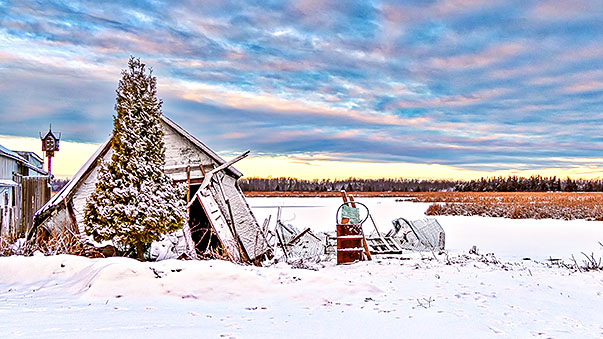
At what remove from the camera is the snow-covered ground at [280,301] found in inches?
206

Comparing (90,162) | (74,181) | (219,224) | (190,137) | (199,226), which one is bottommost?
(199,226)

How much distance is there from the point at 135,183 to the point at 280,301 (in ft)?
12.1

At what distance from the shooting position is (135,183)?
344 inches

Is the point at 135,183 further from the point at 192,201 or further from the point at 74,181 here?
the point at 74,181

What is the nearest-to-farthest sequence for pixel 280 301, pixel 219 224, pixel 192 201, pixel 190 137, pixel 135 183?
pixel 280 301
pixel 135 183
pixel 192 201
pixel 219 224
pixel 190 137

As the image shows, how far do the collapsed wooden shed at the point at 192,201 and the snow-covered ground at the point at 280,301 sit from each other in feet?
7.52

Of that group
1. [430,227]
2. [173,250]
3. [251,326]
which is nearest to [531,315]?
[251,326]

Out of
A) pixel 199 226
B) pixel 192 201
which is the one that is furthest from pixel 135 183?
pixel 199 226

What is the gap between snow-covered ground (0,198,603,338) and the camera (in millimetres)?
5230

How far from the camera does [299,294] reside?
22.4 feet

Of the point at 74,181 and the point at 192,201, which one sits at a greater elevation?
the point at 74,181

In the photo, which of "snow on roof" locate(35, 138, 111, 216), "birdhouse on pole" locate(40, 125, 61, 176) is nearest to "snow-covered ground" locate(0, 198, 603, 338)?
"snow on roof" locate(35, 138, 111, 216)

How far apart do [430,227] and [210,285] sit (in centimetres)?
952

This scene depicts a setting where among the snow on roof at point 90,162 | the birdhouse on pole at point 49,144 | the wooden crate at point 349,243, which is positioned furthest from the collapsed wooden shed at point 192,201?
the birdhouse on pole at point 49,144
